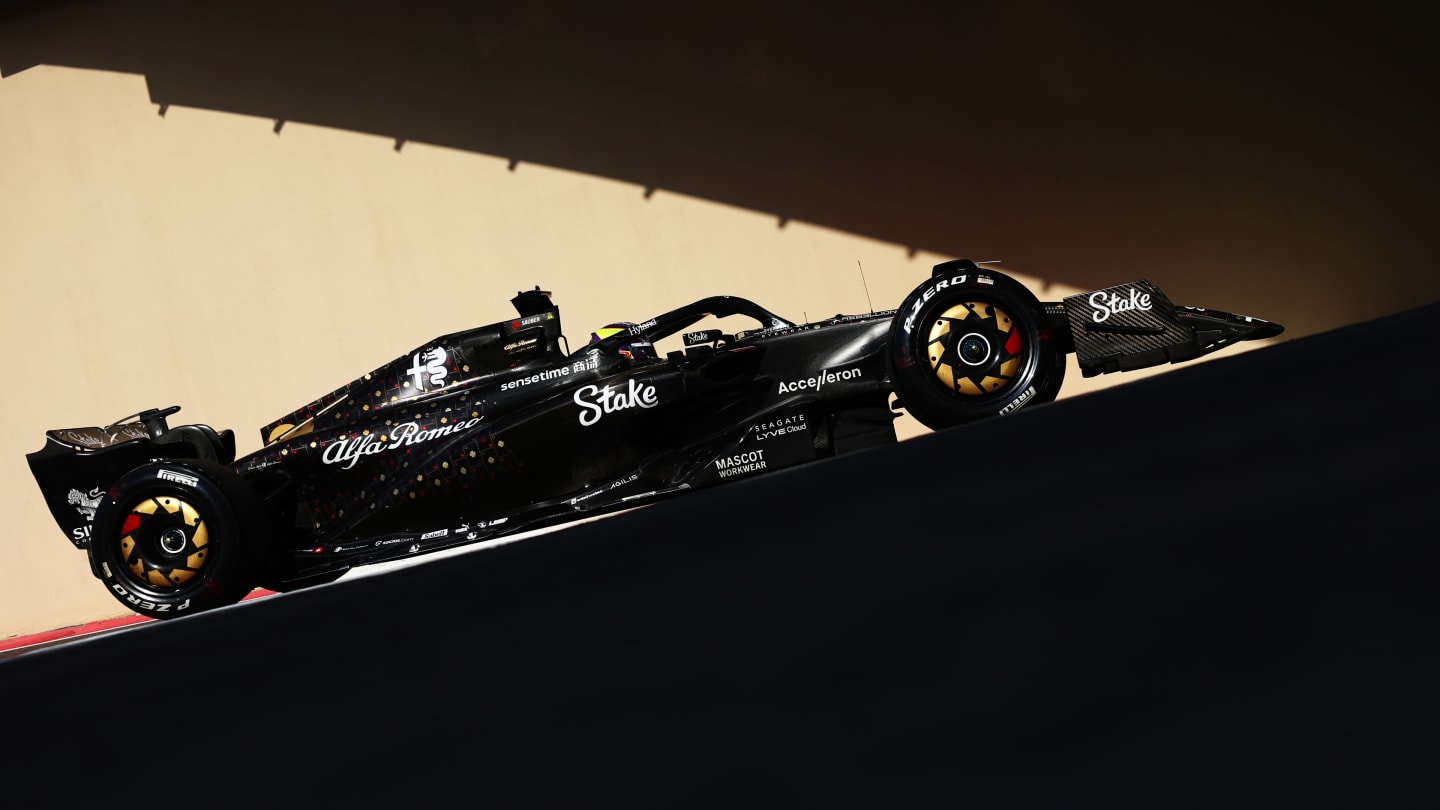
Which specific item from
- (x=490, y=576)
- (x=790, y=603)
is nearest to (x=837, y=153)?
(x=490, y=576)

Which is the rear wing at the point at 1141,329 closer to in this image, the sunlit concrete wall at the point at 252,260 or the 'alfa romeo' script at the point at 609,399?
the 'alfa romeo' script at the point at 609,399

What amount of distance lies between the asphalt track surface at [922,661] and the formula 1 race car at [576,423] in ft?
4.46

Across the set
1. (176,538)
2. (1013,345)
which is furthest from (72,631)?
(1013,345)

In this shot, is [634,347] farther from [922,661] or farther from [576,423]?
[922,661]

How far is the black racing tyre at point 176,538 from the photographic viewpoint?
4.32m

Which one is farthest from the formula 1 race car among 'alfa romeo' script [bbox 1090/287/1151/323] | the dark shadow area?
the dark shadow area

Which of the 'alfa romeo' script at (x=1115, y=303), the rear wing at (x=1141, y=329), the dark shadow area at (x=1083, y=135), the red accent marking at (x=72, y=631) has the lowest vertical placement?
the red accent marking at (x=72, y=631)

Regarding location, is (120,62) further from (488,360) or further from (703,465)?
(703,465)

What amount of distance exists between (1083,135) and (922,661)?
24.8ft

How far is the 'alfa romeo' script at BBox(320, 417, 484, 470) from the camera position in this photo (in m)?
4.44

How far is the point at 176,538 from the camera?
14.4 feet

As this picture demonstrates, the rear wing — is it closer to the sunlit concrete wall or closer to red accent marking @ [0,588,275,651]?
the sunlit concrete wall

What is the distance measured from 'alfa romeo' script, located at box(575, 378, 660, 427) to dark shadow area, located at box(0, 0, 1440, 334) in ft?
13.9

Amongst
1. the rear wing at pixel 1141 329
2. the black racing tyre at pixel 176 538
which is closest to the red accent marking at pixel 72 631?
the black racing tyre at pixel 176 538
